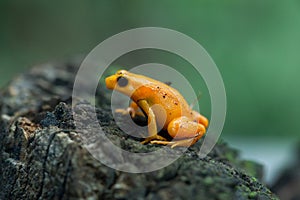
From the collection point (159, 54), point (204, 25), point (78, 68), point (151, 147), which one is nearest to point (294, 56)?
point (204, 25)

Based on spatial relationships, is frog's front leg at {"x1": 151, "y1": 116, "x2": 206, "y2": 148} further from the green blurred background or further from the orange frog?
the green blurred background

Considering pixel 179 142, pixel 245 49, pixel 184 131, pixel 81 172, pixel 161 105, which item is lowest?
pixel 81 172

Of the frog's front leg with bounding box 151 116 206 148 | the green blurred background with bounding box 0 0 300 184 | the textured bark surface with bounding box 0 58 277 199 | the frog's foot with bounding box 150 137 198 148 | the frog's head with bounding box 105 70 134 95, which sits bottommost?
the textured bark surface with bounding box 0 58 277 199

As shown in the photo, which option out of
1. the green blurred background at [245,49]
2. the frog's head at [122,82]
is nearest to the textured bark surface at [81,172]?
the frog's head at [122,82]

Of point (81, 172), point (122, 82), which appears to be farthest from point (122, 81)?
point (81, 172)

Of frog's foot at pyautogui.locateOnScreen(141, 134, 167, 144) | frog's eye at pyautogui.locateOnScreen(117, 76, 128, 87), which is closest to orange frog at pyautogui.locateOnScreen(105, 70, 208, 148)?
frog's eye at pyautogui.locateOnScreen(117, 76, 128, 87)

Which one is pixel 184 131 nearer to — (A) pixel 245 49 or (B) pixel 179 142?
(B) pixel 179 142

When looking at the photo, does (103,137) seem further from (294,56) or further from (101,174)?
(294,56)

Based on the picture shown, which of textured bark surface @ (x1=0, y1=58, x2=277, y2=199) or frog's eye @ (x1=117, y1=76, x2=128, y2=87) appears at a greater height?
frog's eye @ (x1=117, y1=76, x2=128, y2=87)
